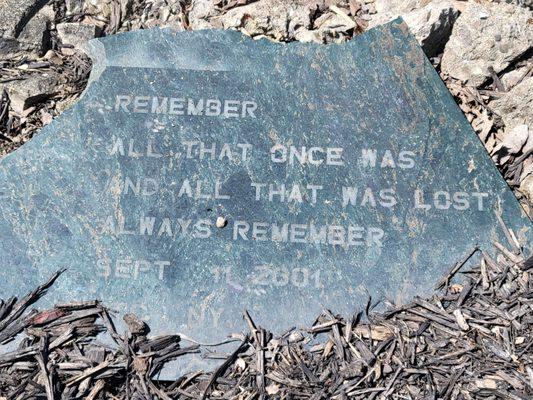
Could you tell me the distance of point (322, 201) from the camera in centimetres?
331

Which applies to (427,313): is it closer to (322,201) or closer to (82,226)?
(322,201)

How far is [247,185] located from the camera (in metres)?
3.33

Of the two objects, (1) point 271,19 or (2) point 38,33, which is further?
(2) point 38,33

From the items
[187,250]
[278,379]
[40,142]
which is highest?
[40,142]

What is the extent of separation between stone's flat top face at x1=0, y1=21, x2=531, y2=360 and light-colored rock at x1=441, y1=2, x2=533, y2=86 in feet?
1.19

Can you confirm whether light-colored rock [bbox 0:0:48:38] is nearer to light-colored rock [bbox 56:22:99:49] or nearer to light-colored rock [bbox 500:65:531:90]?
light-colored rock [bbox 56:22:99:49]

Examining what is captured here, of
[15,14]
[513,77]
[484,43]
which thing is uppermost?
[15,14]

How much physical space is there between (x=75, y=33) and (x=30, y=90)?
42 cm

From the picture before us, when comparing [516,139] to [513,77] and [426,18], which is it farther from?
[426,18]

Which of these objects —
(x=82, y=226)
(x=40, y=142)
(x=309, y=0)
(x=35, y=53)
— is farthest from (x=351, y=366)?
(x=35, y=53)

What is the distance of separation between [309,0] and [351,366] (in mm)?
1933

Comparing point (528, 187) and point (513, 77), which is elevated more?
point (513, 77)

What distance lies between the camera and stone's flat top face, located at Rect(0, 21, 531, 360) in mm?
3201

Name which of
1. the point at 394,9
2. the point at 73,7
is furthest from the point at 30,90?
the point at 394,9
